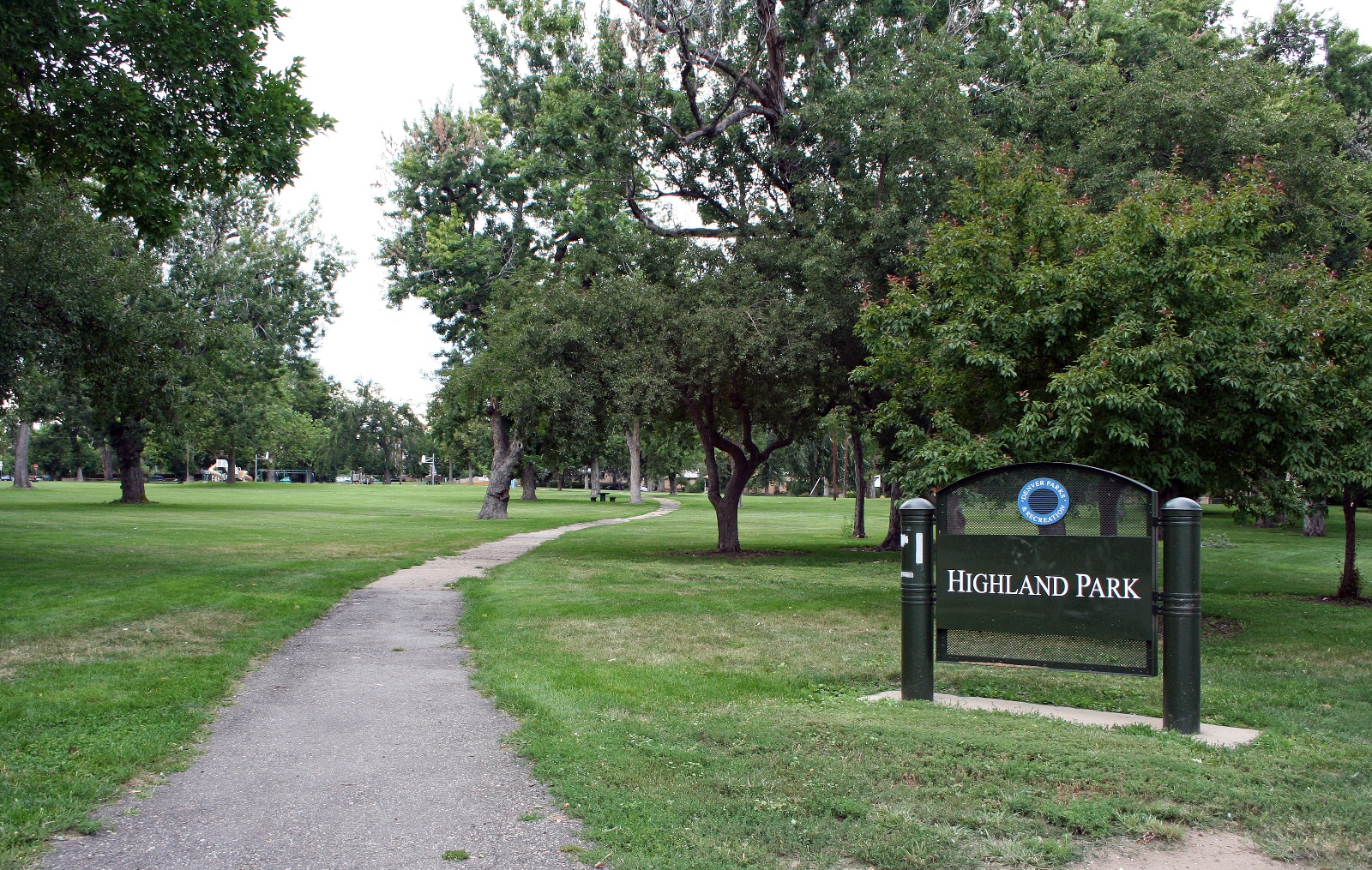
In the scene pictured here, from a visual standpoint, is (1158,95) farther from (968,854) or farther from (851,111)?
(968,854)

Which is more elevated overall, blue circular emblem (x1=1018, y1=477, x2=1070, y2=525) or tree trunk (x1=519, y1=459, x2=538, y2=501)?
blue circular emblem (x1=1018, y1=477, x2=1070, y2=525)

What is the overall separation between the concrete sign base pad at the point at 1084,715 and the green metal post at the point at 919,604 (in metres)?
0.20

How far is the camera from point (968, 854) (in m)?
4.04

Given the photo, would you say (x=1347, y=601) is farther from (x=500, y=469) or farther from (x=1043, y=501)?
(x=500, y=469)

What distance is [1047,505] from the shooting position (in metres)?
6.72

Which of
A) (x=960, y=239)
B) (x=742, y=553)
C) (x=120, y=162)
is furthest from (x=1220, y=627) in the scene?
(x=120, y=162)

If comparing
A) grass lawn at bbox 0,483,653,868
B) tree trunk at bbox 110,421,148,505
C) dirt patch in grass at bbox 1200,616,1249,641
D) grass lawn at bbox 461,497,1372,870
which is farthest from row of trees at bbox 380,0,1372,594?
tree trunk at bbox 110,421,148,505

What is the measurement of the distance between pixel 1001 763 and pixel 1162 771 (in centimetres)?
79

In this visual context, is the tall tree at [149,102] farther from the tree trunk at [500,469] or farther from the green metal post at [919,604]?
the tree trunk at [500,469]

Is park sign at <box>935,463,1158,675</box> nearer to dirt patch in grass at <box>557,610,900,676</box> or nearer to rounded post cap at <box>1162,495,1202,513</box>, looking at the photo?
rounded post cap at <box>1162,495,1202,513</box>

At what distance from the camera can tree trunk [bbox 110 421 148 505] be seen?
1748 inches

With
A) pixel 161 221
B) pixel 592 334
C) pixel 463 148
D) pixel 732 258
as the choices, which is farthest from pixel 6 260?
pixel 463 148

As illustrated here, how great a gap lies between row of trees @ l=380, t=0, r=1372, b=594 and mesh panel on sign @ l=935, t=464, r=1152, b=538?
3.17 meters

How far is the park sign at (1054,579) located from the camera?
20.3ft
